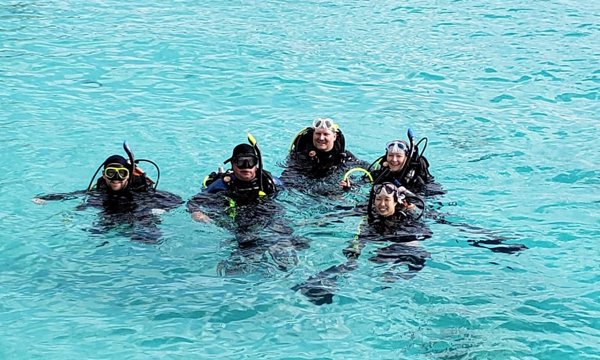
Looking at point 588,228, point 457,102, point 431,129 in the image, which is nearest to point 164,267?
point 588,228

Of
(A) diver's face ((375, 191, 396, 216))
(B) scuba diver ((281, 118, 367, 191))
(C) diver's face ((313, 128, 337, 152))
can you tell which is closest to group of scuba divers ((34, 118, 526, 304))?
(A) diver's face ((375, 191, 396, 216))

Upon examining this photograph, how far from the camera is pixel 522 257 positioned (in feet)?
23.8

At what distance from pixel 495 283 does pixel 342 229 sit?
161 cm

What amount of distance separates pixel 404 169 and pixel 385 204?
1.06 metres

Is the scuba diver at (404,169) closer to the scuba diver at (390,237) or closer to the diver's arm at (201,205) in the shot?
the scuba diver at (390,237)

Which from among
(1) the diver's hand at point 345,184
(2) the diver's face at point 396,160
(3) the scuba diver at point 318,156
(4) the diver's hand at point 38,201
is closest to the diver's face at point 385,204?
(2) the diver's face at point 396,160

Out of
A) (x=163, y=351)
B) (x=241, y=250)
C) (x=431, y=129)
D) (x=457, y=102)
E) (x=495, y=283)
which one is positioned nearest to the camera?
(x=163, y=351)

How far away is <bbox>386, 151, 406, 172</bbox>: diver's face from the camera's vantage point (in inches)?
320

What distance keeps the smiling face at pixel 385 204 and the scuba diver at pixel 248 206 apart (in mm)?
727

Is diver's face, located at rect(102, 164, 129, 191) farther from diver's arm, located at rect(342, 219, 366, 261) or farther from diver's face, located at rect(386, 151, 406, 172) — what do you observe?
diver's face, located at rect(386, 151, 406, 172)

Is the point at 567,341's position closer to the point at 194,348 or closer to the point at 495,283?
the point at 495,283

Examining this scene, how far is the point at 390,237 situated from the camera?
7.21 m

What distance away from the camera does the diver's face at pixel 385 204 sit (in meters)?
7.17

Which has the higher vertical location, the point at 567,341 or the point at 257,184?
the point at 257,184
